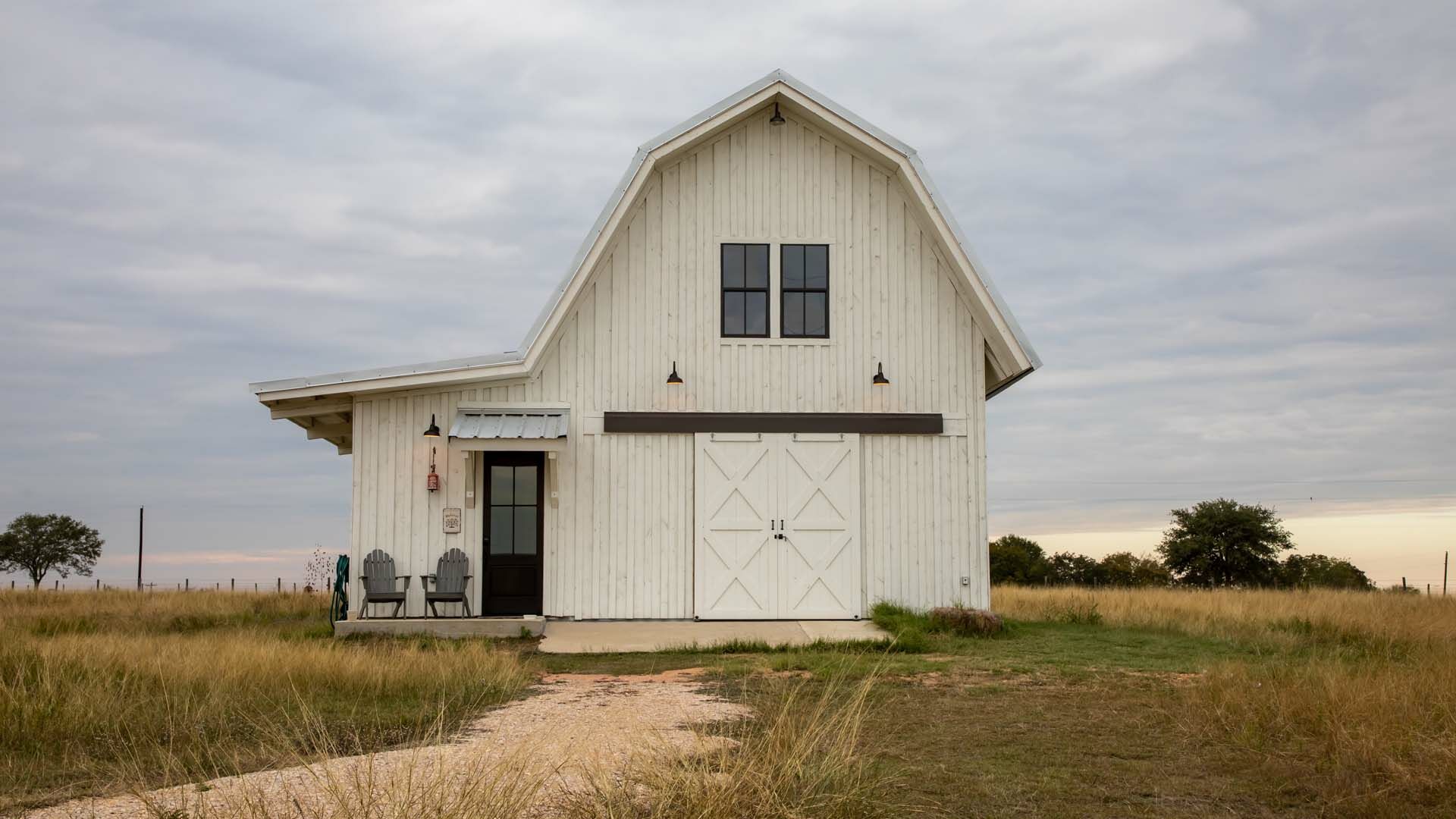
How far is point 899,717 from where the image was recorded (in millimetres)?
8984

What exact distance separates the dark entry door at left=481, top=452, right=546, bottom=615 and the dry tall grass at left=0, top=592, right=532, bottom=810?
224 centimetres

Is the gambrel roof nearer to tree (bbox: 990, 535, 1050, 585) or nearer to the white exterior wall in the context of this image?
the white exterior wall

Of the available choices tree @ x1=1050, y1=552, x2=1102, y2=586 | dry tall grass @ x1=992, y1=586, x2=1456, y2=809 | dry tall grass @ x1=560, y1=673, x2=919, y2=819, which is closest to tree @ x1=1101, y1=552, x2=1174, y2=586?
tree @ x1=1050, y1=552, x2=1102, y2=586

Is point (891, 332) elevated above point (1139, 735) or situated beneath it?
elevated above

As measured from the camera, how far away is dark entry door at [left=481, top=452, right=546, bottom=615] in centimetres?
1620

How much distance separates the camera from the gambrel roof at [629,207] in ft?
51.9

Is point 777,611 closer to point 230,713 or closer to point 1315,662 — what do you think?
point 1315,662

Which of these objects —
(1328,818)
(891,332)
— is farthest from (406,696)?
(891,332)

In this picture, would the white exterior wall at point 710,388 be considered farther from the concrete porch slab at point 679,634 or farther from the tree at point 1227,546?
the tree at point 1227,546

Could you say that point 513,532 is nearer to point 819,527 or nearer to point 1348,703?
point 819,527

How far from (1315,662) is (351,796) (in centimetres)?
881

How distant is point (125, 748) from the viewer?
7.61 metres

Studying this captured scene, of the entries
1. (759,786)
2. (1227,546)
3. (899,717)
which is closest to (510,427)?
(899,717)

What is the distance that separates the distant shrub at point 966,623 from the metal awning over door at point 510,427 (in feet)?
17.2
